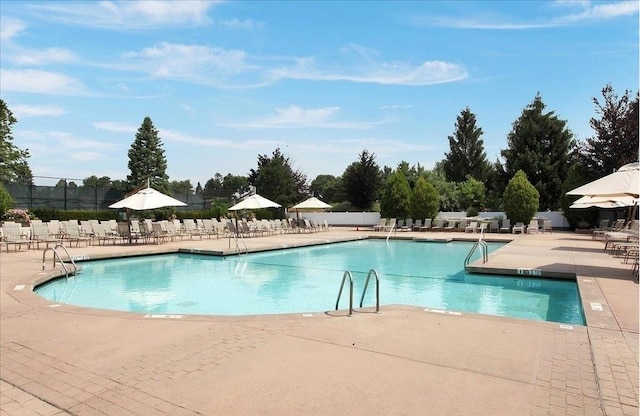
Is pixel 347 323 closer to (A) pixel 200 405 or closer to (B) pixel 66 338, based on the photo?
(A) pixel 200 405

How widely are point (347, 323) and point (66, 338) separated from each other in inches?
116

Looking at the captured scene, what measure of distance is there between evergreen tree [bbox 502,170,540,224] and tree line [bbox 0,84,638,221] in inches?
21.0

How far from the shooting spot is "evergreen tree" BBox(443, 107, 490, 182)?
45594 millimetres

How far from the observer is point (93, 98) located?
17.1 meters

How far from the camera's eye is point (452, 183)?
34.7 m

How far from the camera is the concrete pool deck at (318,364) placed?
9.69 ft

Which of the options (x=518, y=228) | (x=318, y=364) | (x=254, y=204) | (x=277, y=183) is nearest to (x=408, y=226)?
(x=518, y=228)

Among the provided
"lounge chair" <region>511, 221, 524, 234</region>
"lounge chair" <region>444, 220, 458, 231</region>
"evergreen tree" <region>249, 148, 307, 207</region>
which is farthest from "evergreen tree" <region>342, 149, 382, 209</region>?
"lounge chair" <region>511, 221, 524, 234</region>

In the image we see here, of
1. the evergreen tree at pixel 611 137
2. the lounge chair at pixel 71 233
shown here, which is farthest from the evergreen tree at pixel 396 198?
the lounge chair at pixel 71 233

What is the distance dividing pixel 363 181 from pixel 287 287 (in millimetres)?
26037

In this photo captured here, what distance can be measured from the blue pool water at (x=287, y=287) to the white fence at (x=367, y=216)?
15.8m

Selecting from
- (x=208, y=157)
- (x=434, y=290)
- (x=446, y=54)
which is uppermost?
(x=446, y=54)

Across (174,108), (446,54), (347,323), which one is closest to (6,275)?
(347,323)

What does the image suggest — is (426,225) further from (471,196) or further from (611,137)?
(611,137)
